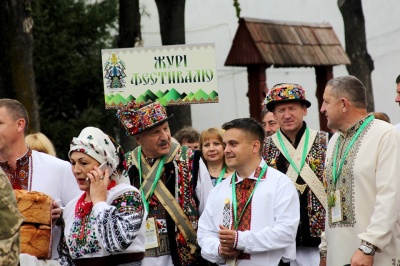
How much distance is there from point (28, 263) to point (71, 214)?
451 millimetres

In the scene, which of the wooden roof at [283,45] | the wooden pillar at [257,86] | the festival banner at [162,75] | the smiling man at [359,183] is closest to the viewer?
the smiling man at [359,183]

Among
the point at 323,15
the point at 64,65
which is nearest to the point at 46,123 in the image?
the point at 64,65

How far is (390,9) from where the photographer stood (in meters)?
21.0

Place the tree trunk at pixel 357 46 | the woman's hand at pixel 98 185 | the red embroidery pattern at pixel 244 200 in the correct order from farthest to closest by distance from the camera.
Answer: the tree trunk at pixel 357 46 < the red embroidery pattern at pixel 244 200 < the woman's hand at pixel 98 185

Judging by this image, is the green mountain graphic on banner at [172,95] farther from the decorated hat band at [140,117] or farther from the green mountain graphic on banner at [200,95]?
the decorated hat band at [140,117]

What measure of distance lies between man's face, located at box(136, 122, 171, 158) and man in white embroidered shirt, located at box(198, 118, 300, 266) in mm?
599

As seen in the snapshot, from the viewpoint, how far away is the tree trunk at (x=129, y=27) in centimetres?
1363

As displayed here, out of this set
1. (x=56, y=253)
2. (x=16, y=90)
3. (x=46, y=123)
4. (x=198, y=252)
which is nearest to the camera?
(x=56, y=253)

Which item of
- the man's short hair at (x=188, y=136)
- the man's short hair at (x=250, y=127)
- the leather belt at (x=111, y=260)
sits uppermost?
the man's short hair at (x=250, y=127)

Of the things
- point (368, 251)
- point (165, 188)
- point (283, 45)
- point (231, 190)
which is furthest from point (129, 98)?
point (368, 251)

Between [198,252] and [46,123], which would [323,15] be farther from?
[198,252]

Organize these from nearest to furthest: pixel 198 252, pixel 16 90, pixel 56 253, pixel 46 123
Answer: pixel 56 253 → pixel 198 252 → pixel 16 90 → pixel 46 123

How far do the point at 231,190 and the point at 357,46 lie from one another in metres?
9.28

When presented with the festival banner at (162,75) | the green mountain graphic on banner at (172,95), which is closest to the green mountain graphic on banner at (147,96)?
the festival banner at (162,75)
